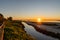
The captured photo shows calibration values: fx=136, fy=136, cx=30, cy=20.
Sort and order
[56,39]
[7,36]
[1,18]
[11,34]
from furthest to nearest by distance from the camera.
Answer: [56,39], [11,34], [7,36], [1,18]

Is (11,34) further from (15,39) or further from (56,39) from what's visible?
(56,39)

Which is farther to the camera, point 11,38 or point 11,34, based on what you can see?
point 11,34

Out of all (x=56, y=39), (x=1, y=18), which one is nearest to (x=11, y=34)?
(x=1, y=18)

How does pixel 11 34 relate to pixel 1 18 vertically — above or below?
below

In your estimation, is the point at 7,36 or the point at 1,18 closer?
the point at 1,18

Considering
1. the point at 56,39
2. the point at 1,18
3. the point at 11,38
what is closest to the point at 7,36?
the point at 11,38

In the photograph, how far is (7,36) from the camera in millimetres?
12125

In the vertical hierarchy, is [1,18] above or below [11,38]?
above

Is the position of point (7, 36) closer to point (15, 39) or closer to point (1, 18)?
point (15, 39)

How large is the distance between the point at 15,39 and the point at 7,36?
3.18 feet

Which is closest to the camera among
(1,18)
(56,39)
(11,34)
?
(1,18)

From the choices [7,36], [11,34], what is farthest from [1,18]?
[11,34]

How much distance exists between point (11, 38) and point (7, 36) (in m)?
0.45

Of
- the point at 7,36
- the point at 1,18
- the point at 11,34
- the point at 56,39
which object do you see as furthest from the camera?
the point at 56,39
